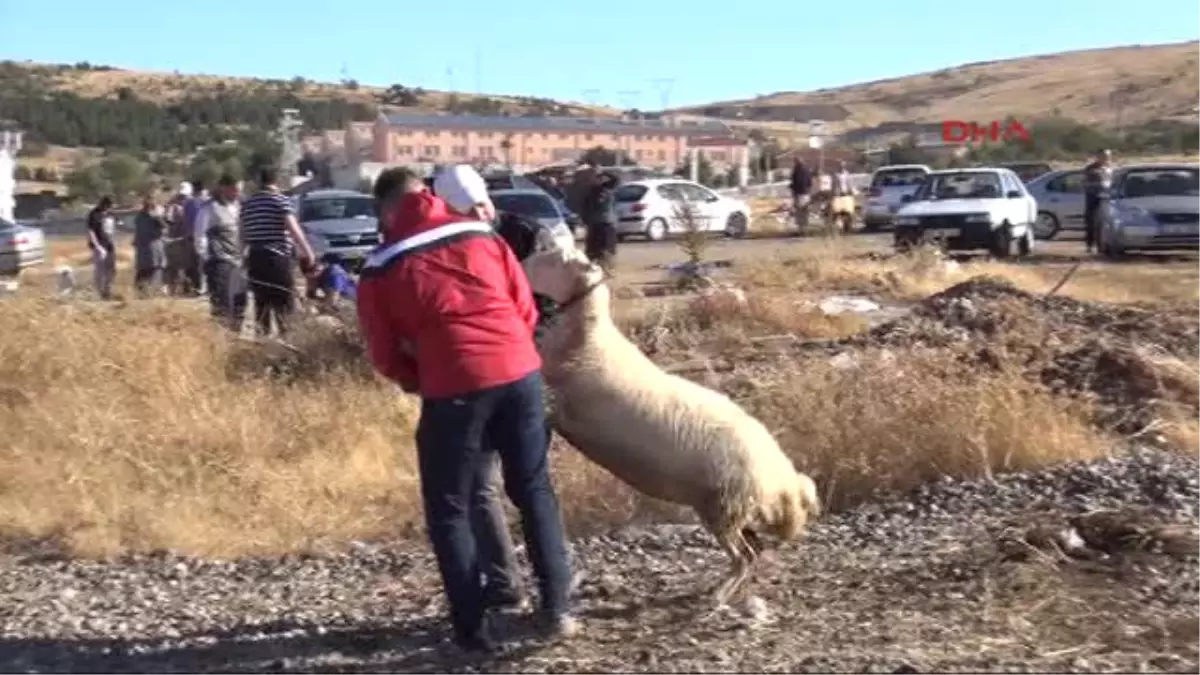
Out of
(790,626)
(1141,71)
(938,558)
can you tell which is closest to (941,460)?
(938,558)

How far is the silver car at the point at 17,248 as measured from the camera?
3092cm

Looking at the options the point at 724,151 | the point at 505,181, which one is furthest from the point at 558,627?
the point at 724,151

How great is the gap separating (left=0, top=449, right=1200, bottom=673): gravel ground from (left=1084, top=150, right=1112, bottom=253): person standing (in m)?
19.4

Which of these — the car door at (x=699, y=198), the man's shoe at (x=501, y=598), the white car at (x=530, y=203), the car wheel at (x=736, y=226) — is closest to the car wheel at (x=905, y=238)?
the white car at (x=530, y=203)

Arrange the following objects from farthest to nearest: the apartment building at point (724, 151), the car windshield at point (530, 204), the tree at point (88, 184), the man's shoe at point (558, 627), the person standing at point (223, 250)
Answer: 1. the apartment building at point (724, 151)
2. the tree at point (88, 184)
3. the car windshield at point (530, 204)
4. the person standing at point (223, 250)
5. the man's shoe at point (558, 627)

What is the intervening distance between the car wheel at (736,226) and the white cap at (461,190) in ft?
104

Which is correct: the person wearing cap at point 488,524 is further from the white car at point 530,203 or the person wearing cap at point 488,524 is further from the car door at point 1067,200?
the car door at point 1067,200

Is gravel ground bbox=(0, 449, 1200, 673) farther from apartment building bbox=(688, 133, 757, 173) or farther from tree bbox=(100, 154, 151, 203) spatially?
apartment building bbox=(688, 133, 757, 173)

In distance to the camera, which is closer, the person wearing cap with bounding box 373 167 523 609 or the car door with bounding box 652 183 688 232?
the person wearing cap with bounding box 373 167 523 609

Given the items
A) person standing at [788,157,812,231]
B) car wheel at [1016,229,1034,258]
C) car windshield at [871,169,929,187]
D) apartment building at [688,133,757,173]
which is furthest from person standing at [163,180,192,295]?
apartment building at [688,133,757,173]

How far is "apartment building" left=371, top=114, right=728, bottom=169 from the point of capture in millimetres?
74812

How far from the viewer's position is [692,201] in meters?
37.8

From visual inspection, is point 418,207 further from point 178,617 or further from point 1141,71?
point 1141,71

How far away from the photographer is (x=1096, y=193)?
28.1 metres
